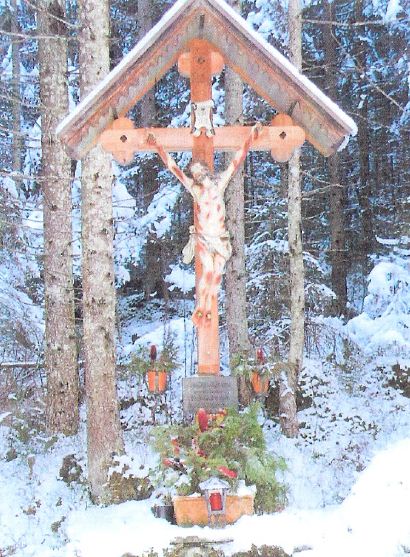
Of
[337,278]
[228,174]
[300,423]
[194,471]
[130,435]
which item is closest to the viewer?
[194,471]

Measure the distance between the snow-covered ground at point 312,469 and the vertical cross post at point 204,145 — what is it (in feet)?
4.04

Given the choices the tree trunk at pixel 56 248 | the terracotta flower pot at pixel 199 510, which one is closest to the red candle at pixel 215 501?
the terracotta flower pot at pixel 199 510

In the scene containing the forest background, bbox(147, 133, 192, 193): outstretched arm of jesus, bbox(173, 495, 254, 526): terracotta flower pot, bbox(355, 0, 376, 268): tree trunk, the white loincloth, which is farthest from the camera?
bbox(355, 0, 376, 268): tree trunk

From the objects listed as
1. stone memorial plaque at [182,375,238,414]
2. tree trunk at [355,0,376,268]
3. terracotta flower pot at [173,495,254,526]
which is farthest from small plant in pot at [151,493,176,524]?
tree trunk at [355,0,376,268]

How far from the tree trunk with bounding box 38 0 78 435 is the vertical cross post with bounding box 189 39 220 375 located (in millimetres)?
4495

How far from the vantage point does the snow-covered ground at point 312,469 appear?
3.96 m

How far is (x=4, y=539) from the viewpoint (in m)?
6.52

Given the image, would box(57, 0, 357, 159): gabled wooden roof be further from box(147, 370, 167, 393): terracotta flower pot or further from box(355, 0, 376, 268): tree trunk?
box(355, 0, 376, 268): tree trunk

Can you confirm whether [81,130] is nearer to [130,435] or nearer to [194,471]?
[194,471]

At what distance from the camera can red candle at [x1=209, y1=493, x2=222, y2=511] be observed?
4250mm

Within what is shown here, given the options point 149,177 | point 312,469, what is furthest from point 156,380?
point 149,177

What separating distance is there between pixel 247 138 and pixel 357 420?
21.1 ft


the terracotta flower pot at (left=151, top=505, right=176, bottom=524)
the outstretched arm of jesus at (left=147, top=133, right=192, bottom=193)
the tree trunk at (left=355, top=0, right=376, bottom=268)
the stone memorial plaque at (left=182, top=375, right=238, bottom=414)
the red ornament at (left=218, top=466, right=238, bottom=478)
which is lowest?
the terracotta flower pot at (left=151, top=505, right=176, bottom=524)

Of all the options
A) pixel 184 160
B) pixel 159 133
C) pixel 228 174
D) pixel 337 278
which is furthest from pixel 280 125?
pixel 337 278
